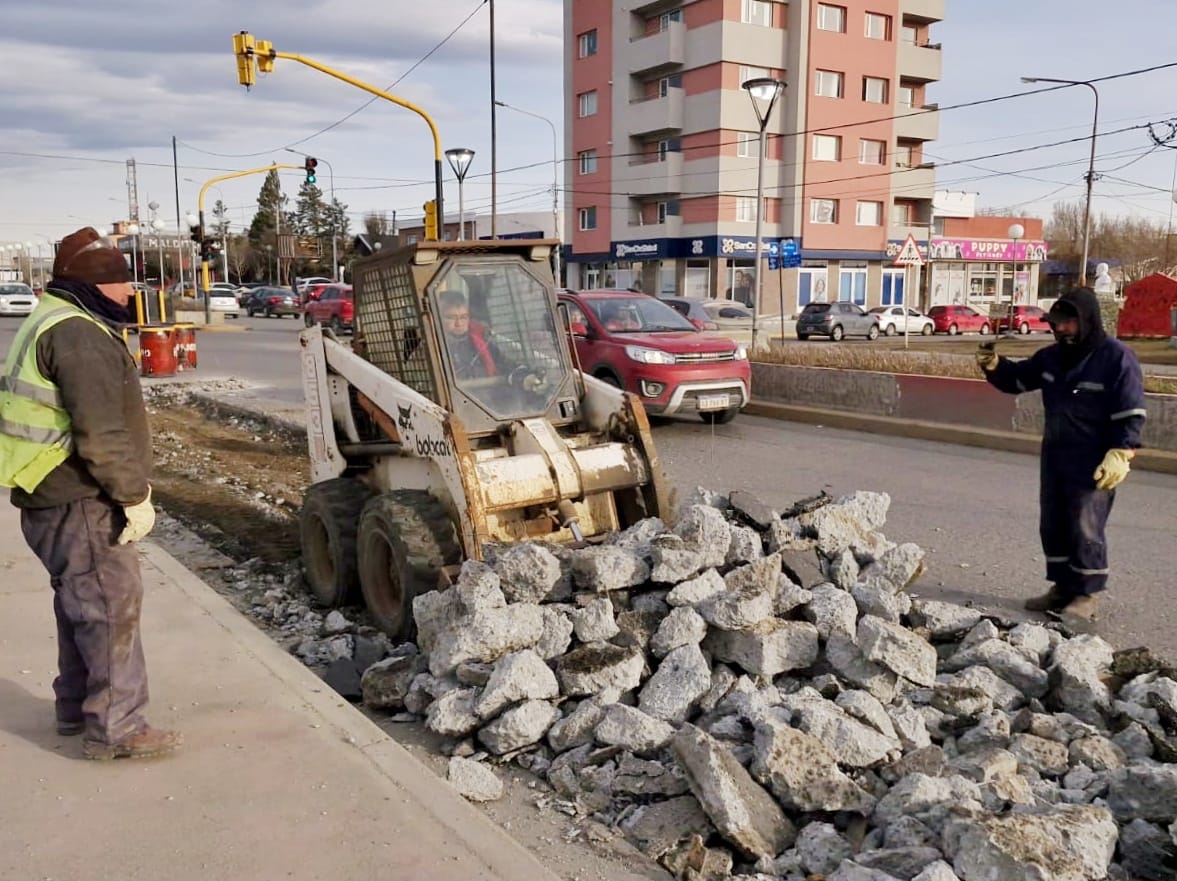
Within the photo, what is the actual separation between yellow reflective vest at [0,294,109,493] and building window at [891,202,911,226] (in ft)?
183

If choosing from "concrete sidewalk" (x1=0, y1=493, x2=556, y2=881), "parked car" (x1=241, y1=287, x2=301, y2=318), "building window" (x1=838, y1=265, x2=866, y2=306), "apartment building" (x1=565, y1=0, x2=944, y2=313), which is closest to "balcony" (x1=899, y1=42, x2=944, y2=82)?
"apartment building" (x1=565, y1=0, x2=944, y2=313)

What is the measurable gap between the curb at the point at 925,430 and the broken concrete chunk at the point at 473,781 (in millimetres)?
8335

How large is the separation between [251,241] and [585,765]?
11245 centimetres

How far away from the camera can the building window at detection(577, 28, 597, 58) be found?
5422cm

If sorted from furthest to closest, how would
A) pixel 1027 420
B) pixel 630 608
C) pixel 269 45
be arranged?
pixel 269 45
pixel 1027 420
pixel 630 608

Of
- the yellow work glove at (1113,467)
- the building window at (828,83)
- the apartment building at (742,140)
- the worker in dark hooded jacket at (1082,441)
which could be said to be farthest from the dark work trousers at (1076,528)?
the building window at (828,83)

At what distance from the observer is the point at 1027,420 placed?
12.1 meters

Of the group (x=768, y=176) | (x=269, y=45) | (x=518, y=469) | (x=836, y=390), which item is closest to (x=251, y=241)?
(x=768, y=176)

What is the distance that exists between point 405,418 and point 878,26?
52.6 m

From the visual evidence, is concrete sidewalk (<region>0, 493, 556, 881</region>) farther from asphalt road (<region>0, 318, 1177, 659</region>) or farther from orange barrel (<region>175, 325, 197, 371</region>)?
orange barrel (<region>175, 325, 197, 371</region>)

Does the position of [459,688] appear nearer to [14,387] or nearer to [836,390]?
[14,387]

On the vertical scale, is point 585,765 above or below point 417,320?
below

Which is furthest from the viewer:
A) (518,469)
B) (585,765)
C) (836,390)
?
(836,390)

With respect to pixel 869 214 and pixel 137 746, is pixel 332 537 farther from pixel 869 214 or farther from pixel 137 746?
pixel 869 214
